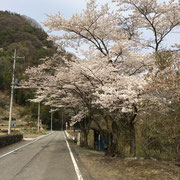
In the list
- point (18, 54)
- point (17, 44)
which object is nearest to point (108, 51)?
point (18, 54)

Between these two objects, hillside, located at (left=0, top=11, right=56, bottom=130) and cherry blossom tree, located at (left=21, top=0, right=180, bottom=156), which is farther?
hillside, located at (left=0, top=11, right=56, bottom=130)

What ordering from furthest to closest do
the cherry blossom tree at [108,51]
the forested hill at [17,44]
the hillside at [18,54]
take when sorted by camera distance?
the forested hill at [17,44], the hillside at [18,54], the cherry blossom tree at [108,51]

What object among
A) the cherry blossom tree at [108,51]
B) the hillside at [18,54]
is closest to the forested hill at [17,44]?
the hillside at [18,54]

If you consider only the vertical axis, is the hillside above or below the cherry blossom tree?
above

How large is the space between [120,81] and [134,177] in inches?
170

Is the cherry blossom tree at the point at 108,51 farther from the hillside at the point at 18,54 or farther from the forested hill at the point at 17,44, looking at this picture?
the forested hill at the point at 17,44

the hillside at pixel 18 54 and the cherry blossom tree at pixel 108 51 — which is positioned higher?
the hillside at pixel 18 54

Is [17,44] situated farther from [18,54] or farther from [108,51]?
[108,51]

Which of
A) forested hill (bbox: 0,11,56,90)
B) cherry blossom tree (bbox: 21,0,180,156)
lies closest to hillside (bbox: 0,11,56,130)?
forested hill (bbox: 0,11,56,90)

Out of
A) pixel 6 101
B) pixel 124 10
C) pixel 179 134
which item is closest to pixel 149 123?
pixel 179 134

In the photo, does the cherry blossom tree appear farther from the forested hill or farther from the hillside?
the forested hill

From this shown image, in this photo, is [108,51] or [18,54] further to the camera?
[18,54]

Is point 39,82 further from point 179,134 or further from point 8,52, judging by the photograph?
point 8,52

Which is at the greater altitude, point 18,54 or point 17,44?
point 17,44
